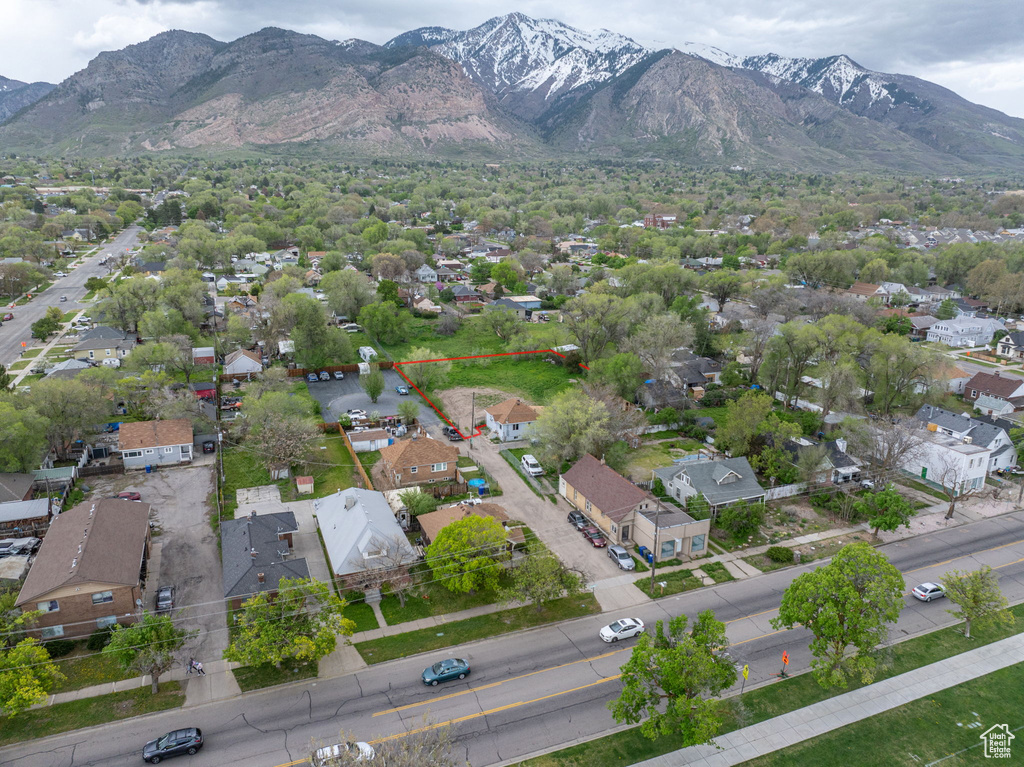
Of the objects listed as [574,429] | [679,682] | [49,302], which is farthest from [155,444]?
[49,302]

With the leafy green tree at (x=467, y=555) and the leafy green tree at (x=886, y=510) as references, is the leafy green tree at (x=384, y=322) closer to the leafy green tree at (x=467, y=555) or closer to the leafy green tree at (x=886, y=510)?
the leafy green tree at (x=467, y=555)

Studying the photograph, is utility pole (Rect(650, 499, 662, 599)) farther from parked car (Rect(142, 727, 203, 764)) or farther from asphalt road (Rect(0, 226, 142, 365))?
asphalt road (Rect(0, 226, 142, 365))

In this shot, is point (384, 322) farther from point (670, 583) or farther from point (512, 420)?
point (670, 583)

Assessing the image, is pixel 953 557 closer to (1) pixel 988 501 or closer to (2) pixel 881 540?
(2) pixel 881 540

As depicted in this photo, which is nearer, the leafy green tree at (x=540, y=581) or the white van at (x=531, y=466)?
the leafy green tree at (x=540, y=581)

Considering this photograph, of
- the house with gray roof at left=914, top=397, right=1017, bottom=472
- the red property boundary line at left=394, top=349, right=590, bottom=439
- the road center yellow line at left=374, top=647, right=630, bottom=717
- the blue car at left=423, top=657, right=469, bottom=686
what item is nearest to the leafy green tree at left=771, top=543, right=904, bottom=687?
the road center yellow line at left=374, top=647, right=630, bottom=717

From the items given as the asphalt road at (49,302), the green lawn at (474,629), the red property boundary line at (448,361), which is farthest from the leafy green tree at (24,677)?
the asphalt road at (49,302)
